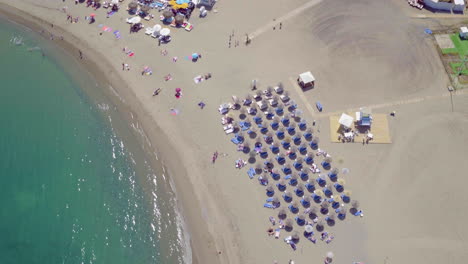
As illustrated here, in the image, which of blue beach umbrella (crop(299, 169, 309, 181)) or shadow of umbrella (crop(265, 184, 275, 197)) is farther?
blue beach umbrella (crop(299, 169, 309, 181))

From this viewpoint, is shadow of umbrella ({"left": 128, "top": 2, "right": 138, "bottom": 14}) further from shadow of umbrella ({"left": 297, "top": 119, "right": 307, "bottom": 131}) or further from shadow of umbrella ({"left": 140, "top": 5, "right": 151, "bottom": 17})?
shadow of umbrella ({"left": 297, "top": 119, "right": 307, "bottom": 131})

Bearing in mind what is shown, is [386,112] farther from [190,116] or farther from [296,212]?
[190,116]

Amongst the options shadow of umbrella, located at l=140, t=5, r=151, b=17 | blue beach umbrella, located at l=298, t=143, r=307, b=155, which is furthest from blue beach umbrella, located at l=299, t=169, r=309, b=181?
→ shadow of umbrella, located at l=140, t=5, r=151, b=17

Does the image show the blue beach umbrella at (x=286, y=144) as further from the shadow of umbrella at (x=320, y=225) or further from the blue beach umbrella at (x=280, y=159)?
the shadow of umbrella at (x=320, y=225)

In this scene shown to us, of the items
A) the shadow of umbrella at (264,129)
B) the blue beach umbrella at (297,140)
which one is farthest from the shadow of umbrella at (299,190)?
the shadow of umbrella at (264,129)

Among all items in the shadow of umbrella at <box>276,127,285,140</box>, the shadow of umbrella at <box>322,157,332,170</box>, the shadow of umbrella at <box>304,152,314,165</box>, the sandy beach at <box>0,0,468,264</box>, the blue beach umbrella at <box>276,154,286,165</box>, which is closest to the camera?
the sandy beach at <box>0,0,468,264</box>

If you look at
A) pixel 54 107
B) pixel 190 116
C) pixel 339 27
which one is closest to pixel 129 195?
pixel 190 116
